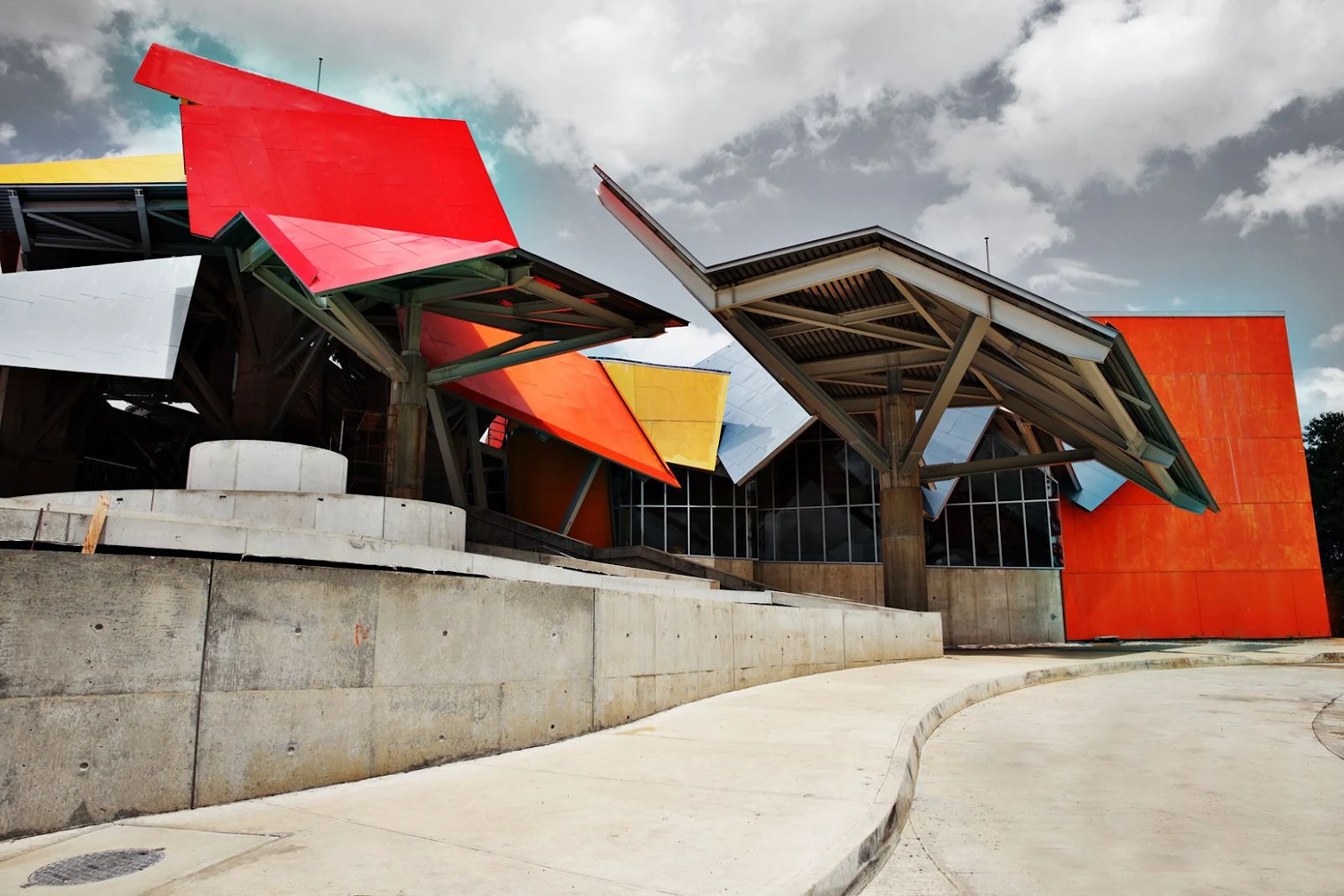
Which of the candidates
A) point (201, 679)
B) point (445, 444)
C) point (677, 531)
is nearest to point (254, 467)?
point (201, 679)

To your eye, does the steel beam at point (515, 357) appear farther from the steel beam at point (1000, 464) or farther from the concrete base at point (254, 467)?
the concrete base at point (254, 467)

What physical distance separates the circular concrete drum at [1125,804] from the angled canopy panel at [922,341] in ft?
27.2

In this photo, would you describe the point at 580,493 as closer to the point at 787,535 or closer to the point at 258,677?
the point at 787,535

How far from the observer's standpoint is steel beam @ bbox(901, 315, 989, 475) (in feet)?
65.2

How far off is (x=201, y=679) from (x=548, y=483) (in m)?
27.9

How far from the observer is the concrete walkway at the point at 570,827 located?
3.85m

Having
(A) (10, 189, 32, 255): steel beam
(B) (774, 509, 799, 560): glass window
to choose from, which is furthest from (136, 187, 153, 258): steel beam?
(B) (774, 509, 799, 560): glass window

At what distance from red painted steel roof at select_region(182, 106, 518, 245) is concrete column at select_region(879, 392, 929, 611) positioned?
39.7ft

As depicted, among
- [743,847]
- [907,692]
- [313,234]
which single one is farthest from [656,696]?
[313,234]

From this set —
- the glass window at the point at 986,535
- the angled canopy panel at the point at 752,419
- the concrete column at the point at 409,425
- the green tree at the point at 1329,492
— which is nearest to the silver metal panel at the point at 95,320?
the concrete column at the point at 409,425

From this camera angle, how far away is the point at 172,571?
5.15 metres

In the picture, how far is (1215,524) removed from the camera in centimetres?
3112

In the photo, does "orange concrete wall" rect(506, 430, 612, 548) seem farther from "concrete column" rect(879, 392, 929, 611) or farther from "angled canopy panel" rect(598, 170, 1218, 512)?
"concrete column" rect(879, 392, 929, 611)

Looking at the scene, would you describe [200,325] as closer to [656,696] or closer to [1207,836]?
[656,696]
